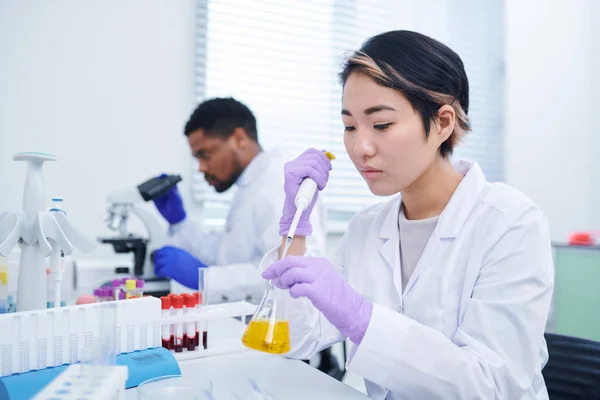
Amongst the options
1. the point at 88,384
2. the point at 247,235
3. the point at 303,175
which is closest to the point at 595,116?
the point at 247,235

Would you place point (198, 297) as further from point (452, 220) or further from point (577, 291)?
point (577, 291)

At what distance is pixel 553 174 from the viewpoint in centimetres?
336

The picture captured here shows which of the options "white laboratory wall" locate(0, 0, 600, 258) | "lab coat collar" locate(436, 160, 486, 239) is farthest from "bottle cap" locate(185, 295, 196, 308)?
"white laboratory wall" locate(0, 0, 600, 258)

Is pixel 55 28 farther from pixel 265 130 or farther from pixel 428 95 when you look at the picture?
pixel 428 95

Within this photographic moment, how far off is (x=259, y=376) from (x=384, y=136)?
0.58 metres

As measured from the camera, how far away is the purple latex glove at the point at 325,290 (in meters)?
0.88

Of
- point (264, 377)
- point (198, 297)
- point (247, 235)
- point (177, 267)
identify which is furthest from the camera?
point (247, 235)

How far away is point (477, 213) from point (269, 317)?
545mm

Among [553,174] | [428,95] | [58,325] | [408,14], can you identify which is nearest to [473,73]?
[408,14]

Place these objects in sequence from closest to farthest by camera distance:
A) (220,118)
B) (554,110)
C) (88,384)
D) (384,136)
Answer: (88,384) → (384,136) → (220,118) → (554,110)

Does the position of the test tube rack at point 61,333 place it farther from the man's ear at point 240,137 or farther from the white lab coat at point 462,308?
the man's ear at point 240,137

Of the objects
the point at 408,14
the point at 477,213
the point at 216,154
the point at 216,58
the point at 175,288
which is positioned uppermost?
the point at 408,14

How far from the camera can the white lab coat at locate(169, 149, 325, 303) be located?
184cm

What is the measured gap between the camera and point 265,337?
0.89 m
